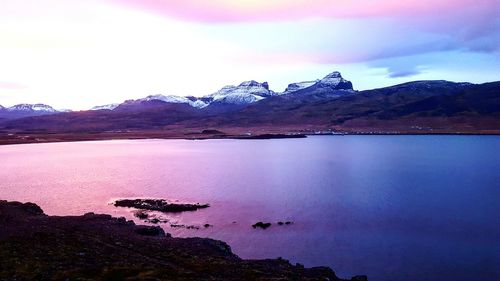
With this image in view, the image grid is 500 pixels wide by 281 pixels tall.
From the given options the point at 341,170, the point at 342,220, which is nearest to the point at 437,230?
the point at 342,220

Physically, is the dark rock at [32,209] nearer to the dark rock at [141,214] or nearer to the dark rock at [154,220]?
the dark rock at [141,214]

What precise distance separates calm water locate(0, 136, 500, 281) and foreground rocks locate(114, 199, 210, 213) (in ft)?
8.89

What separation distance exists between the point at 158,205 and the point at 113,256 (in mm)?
40022

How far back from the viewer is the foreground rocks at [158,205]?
72.0m

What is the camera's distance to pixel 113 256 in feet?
113

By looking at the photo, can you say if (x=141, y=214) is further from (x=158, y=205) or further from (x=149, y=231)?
(x=149, y=231)

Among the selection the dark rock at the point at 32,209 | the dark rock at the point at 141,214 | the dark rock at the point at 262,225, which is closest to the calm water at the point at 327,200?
the dark rock at the point at 262,225

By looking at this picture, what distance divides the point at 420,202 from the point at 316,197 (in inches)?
678

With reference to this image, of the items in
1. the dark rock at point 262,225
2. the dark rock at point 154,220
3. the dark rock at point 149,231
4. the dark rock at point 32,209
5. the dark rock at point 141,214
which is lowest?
the dark rock at point 262,225

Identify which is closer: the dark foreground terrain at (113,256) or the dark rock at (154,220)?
the dark foreground terrain at (113,256)

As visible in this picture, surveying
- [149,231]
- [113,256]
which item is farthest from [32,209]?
[113,256]

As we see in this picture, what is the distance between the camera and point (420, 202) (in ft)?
246

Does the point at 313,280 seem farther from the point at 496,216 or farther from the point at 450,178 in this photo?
the point at 450,178

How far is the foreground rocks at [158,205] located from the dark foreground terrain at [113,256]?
2022 cm
